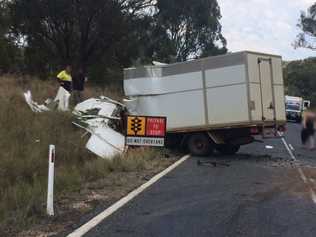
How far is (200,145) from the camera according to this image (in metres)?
19.5

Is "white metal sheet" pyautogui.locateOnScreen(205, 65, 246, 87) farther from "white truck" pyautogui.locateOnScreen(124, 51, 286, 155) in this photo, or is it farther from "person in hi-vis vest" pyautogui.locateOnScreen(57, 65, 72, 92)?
"person in hi-vis vest" pyautogui.locateOnScreen(57, 65, 72, 92)

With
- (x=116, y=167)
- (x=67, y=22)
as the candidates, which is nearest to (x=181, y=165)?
(x=116, y=167)

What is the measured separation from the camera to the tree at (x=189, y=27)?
54.2 m

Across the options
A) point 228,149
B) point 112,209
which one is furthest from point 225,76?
point 112,209

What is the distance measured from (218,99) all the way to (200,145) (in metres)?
1.61

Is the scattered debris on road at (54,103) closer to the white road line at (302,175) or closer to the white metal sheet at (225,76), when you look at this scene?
the white metal sheet at (225,76)

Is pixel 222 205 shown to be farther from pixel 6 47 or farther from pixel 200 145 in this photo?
pixel 6 47

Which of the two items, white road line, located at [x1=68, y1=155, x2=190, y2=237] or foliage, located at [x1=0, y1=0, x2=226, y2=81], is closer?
white road line, located at [x1=68, y1=155, x2=190, y2=237]

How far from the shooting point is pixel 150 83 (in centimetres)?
2044

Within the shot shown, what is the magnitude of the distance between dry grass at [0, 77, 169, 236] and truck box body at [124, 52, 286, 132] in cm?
208

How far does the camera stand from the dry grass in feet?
31.7

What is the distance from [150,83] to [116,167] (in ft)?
19.8

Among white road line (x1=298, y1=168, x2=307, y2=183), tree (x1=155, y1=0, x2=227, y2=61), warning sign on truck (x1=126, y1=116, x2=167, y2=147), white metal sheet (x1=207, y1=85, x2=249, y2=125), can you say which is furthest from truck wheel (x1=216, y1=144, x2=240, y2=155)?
tree (x1=155, y1=0, x2=227, y2=61)

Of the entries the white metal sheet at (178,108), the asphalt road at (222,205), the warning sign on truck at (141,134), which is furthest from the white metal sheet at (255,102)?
the warning sign on truck at (141,134)
